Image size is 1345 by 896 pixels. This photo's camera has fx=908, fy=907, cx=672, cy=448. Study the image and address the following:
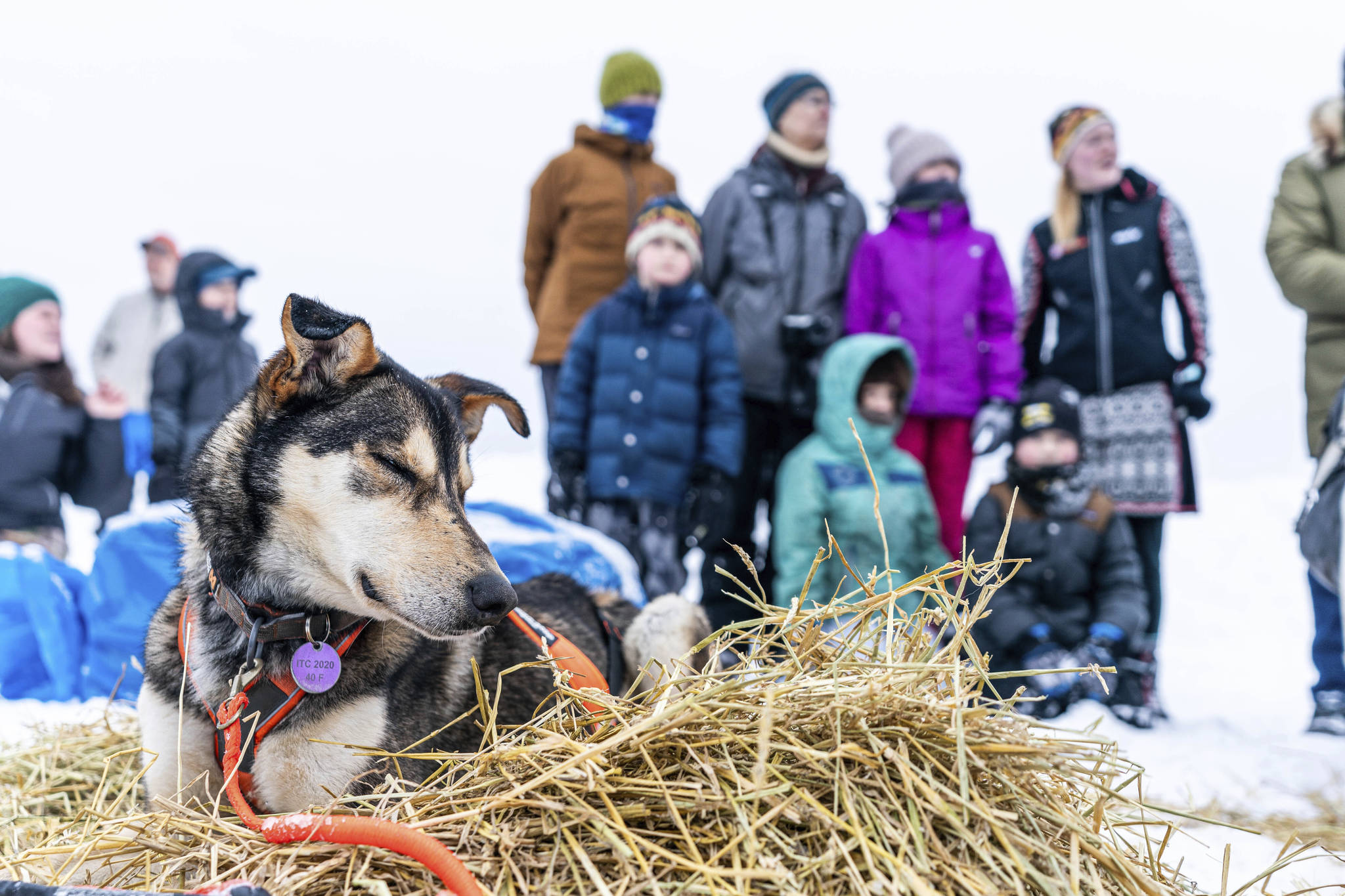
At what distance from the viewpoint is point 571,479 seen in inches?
222

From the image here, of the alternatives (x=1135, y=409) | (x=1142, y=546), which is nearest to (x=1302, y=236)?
(x=1135, y=409)

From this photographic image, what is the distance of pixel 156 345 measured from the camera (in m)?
8.04

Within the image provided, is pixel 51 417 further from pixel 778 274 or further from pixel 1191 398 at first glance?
pixel 1191 398

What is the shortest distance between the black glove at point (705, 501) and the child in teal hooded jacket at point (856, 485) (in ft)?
1.14

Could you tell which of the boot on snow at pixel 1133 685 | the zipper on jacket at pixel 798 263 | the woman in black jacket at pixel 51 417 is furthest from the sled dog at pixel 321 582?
the woman in black jacket at pixel 51 417

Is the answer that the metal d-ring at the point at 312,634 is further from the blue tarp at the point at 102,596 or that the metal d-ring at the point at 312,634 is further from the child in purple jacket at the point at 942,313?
the child in purple jacket at the point at 942,313

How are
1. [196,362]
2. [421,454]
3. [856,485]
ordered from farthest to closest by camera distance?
[196,362] → [856,485] → [421,454]

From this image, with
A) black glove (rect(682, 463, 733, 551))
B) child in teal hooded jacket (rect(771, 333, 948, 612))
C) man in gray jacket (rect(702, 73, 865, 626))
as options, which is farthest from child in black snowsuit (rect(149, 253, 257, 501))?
child in teal hooded jacket (rect(771, 333, 948, 612))

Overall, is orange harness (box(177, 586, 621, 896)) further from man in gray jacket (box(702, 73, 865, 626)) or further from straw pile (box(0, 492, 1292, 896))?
man in gray jacket (box(702, 73, 865, 626))

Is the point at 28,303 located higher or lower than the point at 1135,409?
Result: higher

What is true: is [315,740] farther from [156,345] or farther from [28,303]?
[156,345]

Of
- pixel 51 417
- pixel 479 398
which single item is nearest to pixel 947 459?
pixel 479 398

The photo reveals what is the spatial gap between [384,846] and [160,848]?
0.55m

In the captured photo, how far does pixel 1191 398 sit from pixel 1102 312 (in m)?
0.77
